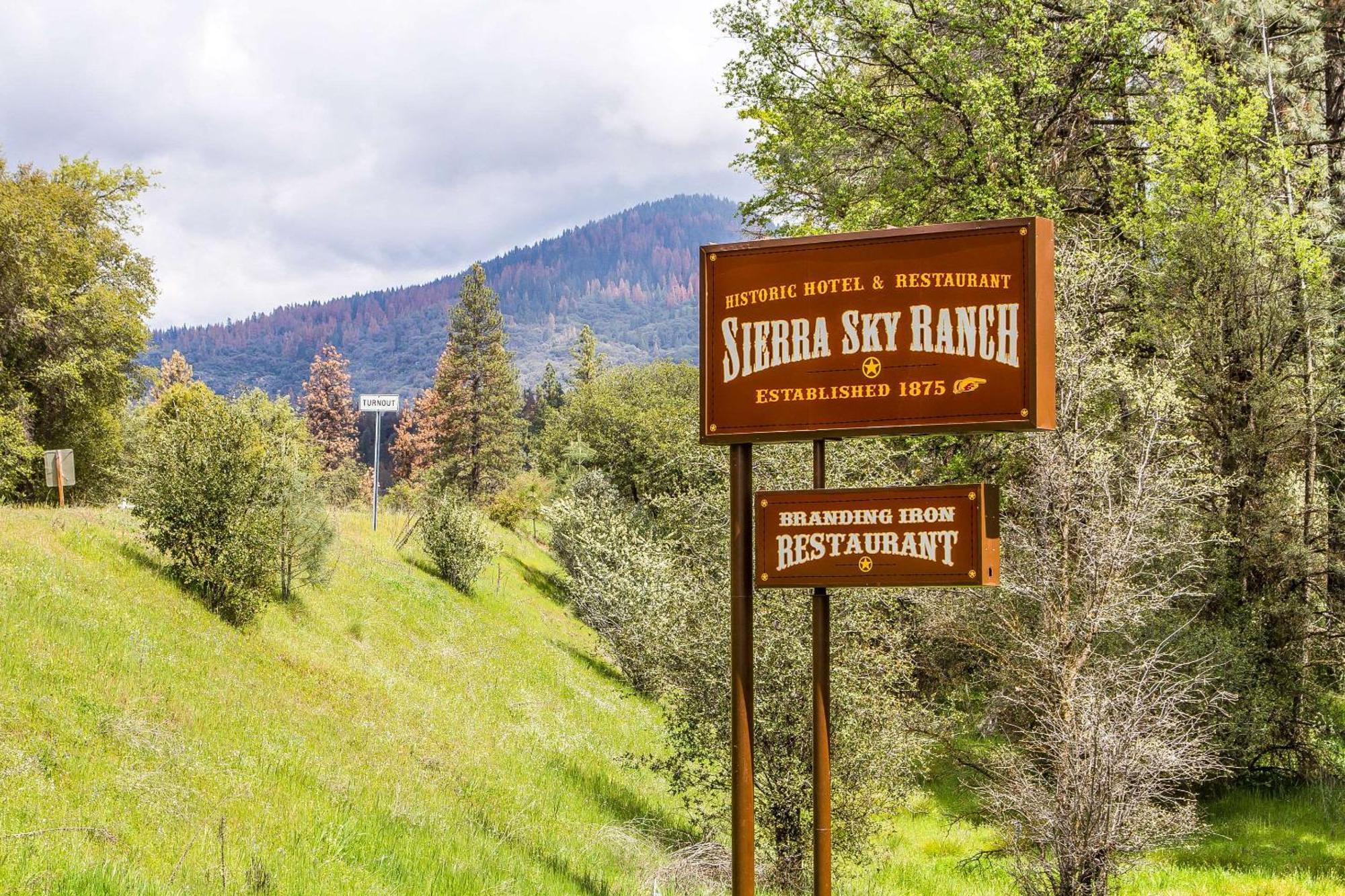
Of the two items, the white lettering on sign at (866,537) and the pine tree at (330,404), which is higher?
the pine tree at (330,404)

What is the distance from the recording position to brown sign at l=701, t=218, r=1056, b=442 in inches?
260

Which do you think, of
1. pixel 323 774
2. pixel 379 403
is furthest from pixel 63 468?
pixel 323 774

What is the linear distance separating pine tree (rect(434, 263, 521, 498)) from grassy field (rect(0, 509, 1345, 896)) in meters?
40.9

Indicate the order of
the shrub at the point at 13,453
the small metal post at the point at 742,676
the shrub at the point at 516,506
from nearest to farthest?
the small metal post at the point at 742,676 → the shrub at the point at 13,453 → the shrub at the point at 516,506

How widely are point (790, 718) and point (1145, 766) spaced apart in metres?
3.58

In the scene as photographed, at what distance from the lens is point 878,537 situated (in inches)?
267

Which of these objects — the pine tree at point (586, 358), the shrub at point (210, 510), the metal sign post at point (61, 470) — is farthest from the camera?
the pine tree at point (586, 358)

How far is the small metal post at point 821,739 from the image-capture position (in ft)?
23.5

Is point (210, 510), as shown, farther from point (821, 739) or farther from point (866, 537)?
point (866, 537)

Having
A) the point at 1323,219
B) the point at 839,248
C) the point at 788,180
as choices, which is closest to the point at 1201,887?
the point at 839,248

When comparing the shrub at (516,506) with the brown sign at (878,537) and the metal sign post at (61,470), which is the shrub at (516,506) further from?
the brown sign at (878,537)

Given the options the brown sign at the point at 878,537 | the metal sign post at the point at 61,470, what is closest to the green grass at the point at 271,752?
the metal sign post at the point at 61,470

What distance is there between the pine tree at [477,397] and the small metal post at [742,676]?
5644 centimetres

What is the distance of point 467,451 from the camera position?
2586 inches
